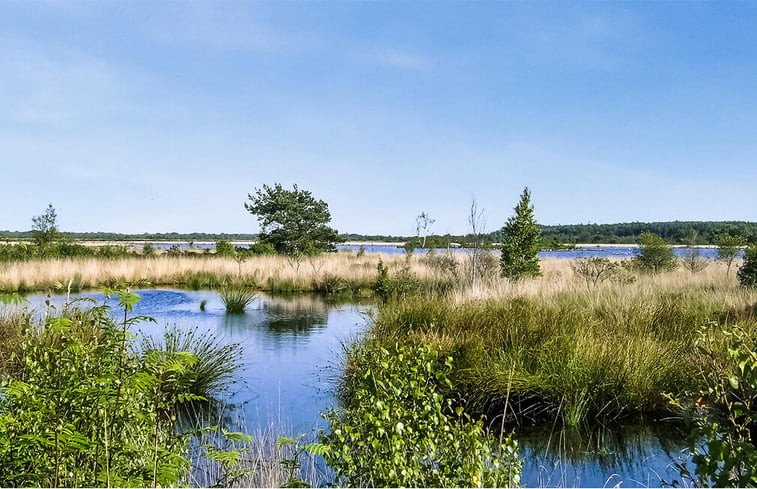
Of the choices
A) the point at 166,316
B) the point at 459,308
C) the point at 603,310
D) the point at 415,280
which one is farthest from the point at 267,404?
the point at 415,280

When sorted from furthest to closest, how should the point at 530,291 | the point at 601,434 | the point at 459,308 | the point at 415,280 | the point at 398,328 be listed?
the point at 415,280
the point at 530,291
the point at 459,308
the point at 398,328
the point at 601,434

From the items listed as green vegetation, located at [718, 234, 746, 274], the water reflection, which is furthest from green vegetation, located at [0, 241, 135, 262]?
green vegetation, located at [718, 234, 746, 274]

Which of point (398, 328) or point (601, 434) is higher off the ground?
point (398, 328)

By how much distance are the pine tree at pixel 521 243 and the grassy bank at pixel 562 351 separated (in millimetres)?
6739

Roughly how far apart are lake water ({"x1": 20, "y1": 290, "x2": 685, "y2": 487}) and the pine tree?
4.97m

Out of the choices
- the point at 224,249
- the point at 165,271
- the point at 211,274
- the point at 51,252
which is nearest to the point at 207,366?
the point at 211,274

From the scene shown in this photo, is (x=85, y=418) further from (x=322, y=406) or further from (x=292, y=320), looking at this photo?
(x=292, y=320)

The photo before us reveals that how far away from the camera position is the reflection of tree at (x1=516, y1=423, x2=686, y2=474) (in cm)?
545

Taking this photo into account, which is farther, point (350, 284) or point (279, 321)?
point (350, 284)

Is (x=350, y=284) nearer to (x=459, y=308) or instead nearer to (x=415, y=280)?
(x=415, y=280)

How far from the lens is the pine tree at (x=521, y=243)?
16891mm

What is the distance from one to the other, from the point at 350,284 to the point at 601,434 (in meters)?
16.7

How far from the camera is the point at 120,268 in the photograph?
23891 mm

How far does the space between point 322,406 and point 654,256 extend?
18218mm
